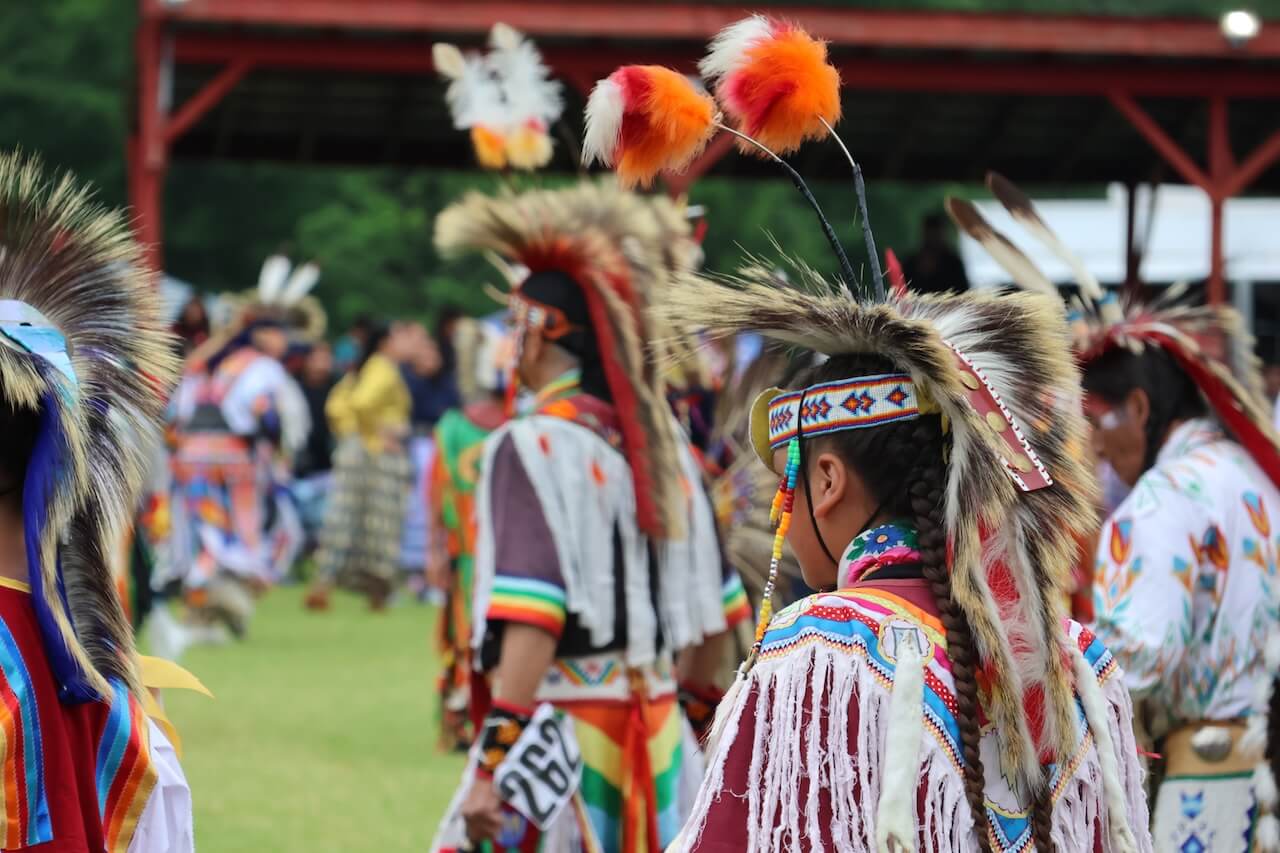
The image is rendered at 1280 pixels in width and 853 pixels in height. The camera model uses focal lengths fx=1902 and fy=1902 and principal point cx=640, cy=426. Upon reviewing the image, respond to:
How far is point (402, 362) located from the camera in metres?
16.8

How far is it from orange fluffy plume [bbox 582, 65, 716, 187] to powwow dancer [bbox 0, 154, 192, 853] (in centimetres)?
86

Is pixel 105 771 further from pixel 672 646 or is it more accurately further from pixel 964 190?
pixel 964 190

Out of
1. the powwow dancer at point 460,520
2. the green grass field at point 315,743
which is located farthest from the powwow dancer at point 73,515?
the powwow dancer at point 460,520

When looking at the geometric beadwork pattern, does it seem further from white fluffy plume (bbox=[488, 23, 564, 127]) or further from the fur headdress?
white fluffy plume (bbox=[488, 23, 564, 127])

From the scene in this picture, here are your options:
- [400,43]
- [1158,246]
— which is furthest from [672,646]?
[1158,246]

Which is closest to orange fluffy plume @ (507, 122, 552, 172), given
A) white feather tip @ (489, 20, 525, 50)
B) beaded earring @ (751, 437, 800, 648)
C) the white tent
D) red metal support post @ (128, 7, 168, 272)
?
white feather tip @ (489, 20, 525, 50)

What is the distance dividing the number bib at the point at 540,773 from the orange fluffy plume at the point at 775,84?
1771 millimetres

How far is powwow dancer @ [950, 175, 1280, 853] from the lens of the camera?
3.91 metres

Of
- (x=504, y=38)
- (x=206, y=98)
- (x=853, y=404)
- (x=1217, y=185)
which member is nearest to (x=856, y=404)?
(x=853, y=404)

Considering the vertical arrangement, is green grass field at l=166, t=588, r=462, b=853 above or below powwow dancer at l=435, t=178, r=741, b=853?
below

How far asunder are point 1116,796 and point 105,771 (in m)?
1.46

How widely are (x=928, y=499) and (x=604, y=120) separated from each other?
68 centimetres

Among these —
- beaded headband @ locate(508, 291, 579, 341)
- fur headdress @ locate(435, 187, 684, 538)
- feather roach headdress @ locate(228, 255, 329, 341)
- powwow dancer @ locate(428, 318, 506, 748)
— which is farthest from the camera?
feather roach headdress @ locate(228, 255, 329, 341)

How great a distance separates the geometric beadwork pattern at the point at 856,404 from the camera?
2512mm
